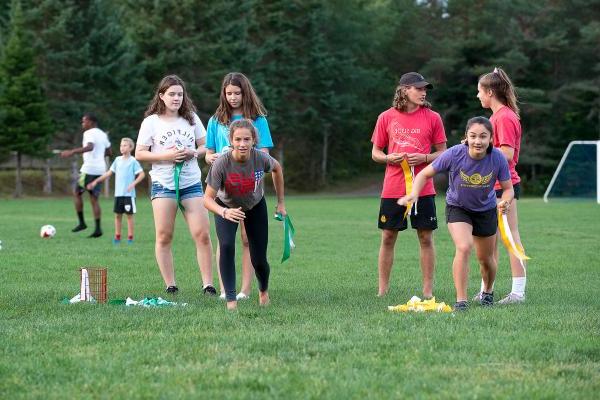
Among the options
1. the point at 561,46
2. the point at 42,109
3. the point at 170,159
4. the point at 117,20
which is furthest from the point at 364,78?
the point at 170,159

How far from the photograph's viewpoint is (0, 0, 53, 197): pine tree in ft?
152

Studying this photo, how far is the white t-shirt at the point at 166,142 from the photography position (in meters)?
9.44

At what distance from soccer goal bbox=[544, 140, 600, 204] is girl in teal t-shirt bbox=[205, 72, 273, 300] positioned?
30.3m

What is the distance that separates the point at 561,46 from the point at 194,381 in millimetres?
53049

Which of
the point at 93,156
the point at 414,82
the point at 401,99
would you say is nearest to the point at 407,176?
the point at 401,99

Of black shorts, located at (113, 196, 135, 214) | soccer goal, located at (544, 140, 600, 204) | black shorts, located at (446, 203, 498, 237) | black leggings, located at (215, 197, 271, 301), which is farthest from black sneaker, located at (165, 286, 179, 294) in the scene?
soccer goal, located at (544, 140, 600, 204)

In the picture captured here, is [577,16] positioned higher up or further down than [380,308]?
higher up

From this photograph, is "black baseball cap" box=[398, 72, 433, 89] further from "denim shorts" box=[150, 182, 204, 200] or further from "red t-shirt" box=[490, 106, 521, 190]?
"denim shorts" box=[150, 182, 204, 200]

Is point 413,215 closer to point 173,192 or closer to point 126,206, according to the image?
point 173,192

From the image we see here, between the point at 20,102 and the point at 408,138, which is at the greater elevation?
the point at 20,102

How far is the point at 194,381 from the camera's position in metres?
5.31

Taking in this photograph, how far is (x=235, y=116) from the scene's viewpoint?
9148 mm

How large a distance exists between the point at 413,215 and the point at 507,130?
1.12 m

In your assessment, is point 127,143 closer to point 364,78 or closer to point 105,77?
point 105,77
